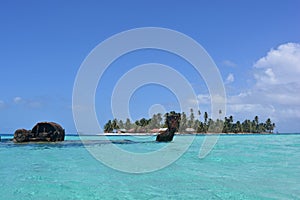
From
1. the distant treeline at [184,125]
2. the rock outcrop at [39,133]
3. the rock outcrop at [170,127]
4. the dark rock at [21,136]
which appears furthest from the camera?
the distant treeline at [184,125]

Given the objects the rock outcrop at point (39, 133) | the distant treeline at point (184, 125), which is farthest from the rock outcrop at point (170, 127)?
the distant treeline at point (184, 125)

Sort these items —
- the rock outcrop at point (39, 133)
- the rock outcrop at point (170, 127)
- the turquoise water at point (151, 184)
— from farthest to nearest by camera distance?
the rock outcrop at point (170, 127)
the rock outcrop at point (39, 133)
the turquoise water at point (151, 184)

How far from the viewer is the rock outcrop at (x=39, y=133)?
143 feet

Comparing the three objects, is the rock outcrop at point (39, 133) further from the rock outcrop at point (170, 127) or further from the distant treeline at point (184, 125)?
the distant treeline at point (184, 125)

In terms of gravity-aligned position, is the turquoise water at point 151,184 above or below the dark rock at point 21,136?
below

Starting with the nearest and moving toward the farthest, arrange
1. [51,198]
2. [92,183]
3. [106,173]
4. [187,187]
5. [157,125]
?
[51,198], [187,187], [92,183], [106,173], [157,125]

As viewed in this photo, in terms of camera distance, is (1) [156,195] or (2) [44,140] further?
(2) [44,140]

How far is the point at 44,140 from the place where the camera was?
4394 cm

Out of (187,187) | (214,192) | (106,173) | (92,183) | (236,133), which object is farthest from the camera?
(236,133)

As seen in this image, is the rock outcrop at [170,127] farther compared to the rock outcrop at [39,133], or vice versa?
the rock outcrop at [170,127]

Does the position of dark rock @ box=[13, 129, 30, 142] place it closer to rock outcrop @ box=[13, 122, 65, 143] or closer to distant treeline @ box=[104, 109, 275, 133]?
rock outcrop @ box=[13, 122, 65, 143]

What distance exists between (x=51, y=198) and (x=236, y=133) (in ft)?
507

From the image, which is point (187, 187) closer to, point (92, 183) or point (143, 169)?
point (92, 183)

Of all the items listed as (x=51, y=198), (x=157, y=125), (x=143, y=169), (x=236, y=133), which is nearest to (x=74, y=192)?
(x=51, y=198)
